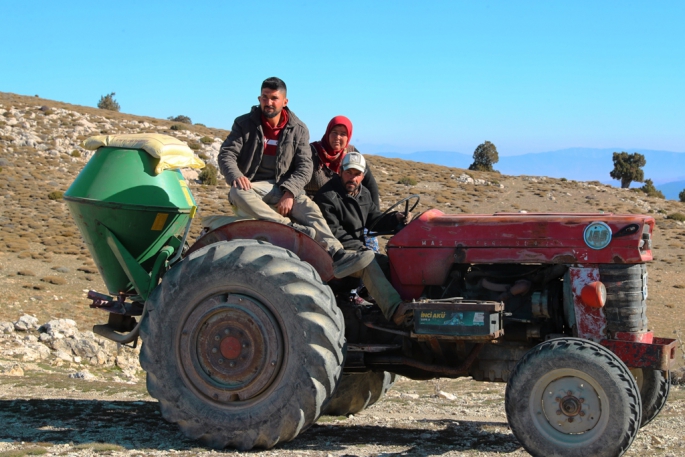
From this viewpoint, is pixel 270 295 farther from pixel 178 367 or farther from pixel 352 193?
pixel 352 193

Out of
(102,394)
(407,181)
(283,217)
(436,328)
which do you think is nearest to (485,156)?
(407,181)

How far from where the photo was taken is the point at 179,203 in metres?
7.48

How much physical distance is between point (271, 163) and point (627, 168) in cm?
5115

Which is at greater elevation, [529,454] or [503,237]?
[503,237]

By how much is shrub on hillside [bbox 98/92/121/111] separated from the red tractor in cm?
6440

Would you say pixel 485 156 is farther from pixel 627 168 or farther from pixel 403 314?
pixel 403 314

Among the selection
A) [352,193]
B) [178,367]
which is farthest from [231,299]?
[352,193]

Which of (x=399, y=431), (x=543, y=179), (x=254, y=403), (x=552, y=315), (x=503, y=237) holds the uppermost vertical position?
(x=543, y=179)

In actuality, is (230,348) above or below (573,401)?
above

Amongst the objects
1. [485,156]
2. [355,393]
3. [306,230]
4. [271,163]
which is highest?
[485,156]

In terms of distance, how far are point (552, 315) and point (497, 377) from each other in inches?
27.2

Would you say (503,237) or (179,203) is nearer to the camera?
(503,237)

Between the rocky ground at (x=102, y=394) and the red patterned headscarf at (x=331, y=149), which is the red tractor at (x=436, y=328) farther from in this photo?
the red patterned headscarf at (x=331, y=149)

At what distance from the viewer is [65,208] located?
29.4m
